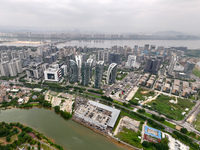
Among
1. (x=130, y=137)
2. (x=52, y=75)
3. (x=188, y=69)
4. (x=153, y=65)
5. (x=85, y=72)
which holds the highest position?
(x=85, y=72)

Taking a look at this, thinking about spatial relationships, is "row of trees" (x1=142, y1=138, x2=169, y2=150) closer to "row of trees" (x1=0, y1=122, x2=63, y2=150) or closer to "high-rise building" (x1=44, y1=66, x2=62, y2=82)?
"row of trees" (x1=0, y1=122, x2=63, y2=150)

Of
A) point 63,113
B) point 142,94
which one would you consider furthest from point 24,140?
point 142,94

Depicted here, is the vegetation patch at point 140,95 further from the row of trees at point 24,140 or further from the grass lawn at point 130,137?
the row of trees at point 24,140

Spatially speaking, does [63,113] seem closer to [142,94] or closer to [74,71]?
[74,71]

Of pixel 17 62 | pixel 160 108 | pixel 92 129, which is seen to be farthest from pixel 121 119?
pixel 17 62

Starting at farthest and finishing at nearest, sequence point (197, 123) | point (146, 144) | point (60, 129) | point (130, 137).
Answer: point (197, 123), point (60, 129), point (130, 137), point (146, 144)

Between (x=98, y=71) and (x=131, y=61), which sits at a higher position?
(x=98, y=71)
